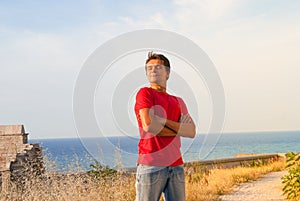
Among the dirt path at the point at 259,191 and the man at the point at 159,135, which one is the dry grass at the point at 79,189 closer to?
the dirt path at the point at 259,191

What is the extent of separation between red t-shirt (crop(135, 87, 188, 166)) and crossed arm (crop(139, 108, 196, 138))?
40 millimetres

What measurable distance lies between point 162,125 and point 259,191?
5542 millimetres

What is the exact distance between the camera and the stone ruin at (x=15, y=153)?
22.3 feet

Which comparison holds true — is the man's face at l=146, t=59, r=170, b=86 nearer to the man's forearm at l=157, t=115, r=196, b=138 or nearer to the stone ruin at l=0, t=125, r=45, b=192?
the man's forearm at l=157, t=115, r=196, b=138

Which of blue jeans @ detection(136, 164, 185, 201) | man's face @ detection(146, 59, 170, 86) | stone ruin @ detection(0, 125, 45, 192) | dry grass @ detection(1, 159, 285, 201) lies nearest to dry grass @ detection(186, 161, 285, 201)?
dry grass @ detection(1, 159, 285, 201)

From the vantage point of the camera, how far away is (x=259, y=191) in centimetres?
782

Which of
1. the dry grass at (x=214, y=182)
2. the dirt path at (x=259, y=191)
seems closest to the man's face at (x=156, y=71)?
the dry grass at (x=214, y=182)

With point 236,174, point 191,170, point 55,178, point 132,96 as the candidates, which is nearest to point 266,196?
point 191,170

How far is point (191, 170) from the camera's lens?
783 cm

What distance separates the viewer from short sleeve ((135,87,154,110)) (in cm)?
290

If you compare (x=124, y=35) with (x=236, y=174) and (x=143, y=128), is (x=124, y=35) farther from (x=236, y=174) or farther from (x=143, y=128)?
(x=236, y=174)

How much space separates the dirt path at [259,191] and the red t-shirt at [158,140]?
171 inches

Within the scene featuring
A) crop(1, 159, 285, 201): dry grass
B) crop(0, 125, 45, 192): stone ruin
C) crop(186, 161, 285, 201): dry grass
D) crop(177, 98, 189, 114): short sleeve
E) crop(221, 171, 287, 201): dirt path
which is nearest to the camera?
crop(177, 98, 189, 114): short sleeve

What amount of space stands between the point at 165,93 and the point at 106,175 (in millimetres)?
3486
